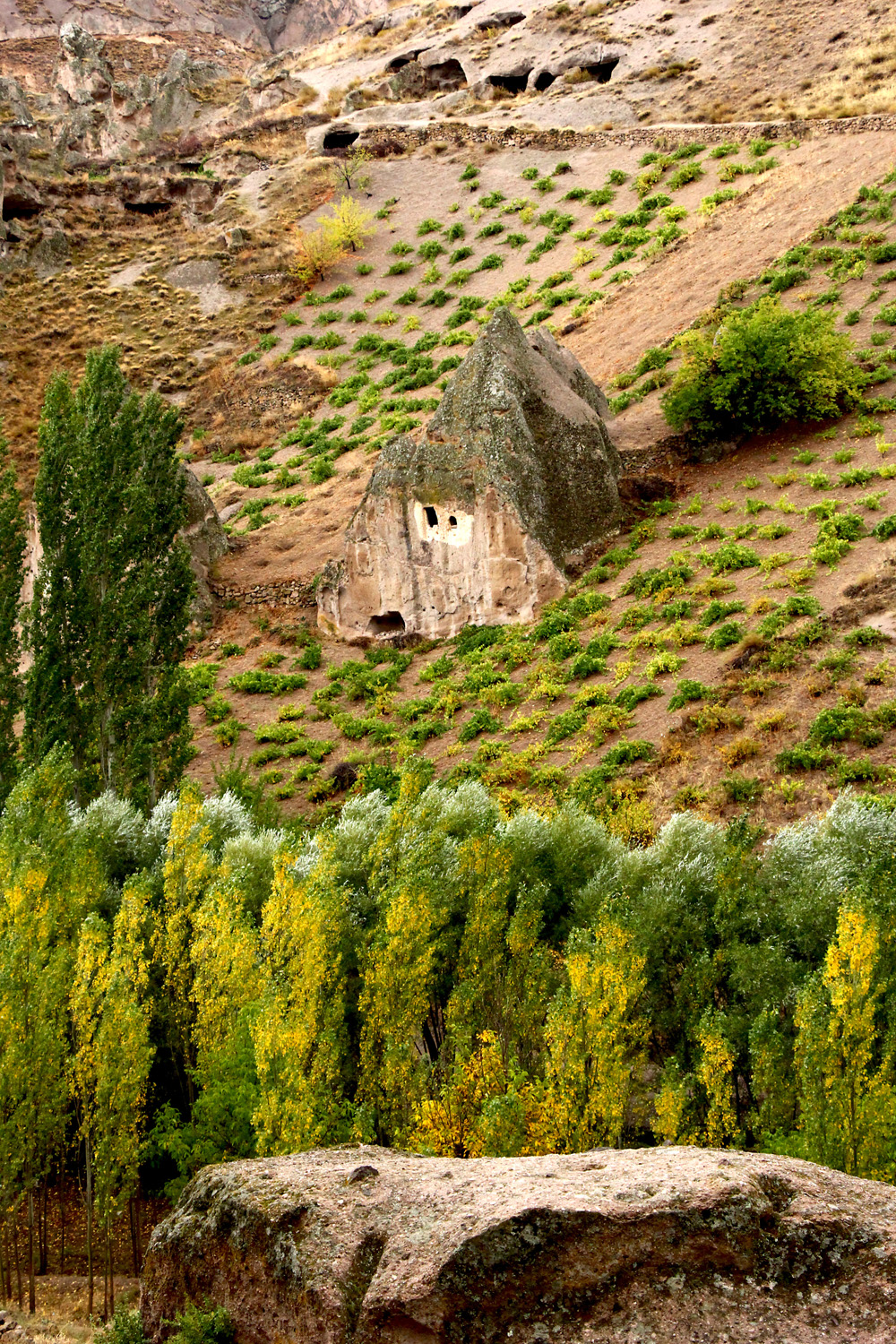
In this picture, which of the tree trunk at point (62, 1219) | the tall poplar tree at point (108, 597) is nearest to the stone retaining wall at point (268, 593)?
the tall poplar tree at point (108, 597)

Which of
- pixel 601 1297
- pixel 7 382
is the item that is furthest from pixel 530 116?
pixel 601 1297

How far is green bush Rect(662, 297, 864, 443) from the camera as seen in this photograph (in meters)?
29.4

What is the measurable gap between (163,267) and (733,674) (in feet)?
147

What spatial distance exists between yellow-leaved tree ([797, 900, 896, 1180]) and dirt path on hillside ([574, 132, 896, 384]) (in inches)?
1074

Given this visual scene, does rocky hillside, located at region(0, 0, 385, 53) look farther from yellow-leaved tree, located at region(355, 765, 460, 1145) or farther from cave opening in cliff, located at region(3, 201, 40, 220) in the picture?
yellow-leaved tree, located at region(355, 765, 460, 1145)

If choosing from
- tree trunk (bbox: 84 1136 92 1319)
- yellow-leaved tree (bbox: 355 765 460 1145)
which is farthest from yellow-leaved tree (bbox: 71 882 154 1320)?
yellow-leaved tree (bbox: 355 765 460 1145)

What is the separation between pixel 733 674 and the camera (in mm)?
22422

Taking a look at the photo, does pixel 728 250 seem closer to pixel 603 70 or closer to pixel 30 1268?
pixel 603 70

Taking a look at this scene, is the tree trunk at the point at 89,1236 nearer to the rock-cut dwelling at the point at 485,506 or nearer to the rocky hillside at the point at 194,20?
the rock-cut dwelling at the point at 485,506

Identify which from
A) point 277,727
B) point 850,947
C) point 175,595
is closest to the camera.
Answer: point 850,947

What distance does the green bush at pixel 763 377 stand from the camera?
29.4m

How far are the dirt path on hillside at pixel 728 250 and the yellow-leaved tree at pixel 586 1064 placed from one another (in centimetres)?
2695

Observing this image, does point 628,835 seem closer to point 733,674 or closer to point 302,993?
point 733,674

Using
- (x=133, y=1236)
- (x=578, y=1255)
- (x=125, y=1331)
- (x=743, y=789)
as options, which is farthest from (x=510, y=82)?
(x=578, y=1255)
